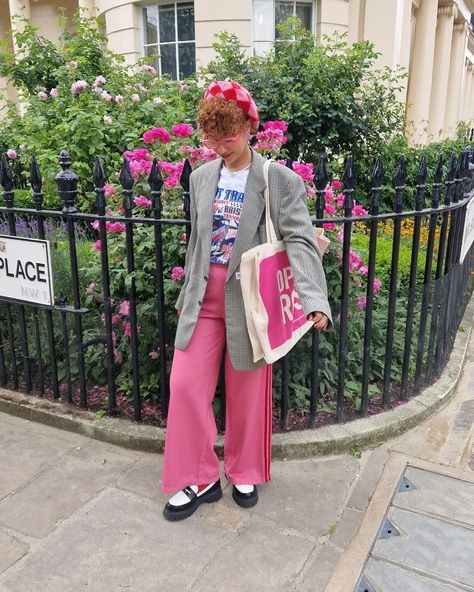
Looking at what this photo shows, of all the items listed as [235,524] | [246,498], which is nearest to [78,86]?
[246,498]

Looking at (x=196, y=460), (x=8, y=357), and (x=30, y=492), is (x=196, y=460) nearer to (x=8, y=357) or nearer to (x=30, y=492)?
(x=30, y=492)

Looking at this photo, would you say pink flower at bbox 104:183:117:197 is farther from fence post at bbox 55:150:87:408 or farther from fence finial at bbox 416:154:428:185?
fence finial at bbox 416:154:428:185

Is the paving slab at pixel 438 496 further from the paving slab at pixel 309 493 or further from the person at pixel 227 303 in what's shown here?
the person at pixel 227 303

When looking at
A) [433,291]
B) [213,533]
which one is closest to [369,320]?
[433,291]

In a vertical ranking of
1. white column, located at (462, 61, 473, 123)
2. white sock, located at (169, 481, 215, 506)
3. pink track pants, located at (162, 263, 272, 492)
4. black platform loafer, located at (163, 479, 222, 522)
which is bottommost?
black platform loafer, located at (163, 479, 222, 522)

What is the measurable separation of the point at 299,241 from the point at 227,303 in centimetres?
39

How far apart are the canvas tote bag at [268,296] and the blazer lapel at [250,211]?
26 mm

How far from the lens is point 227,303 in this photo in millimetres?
2279

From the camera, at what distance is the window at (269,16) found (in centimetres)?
967

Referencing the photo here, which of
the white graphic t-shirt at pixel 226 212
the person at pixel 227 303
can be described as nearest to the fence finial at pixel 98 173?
the person at pixel 227 303

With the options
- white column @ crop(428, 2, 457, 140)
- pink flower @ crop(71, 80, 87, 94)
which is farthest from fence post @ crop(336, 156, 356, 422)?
white column @ crop(428, 2, 457, 140)

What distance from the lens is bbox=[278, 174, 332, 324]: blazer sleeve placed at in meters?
2.18

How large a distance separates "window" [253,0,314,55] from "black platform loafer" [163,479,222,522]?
8720mm

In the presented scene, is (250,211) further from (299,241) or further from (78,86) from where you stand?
(78,86)
